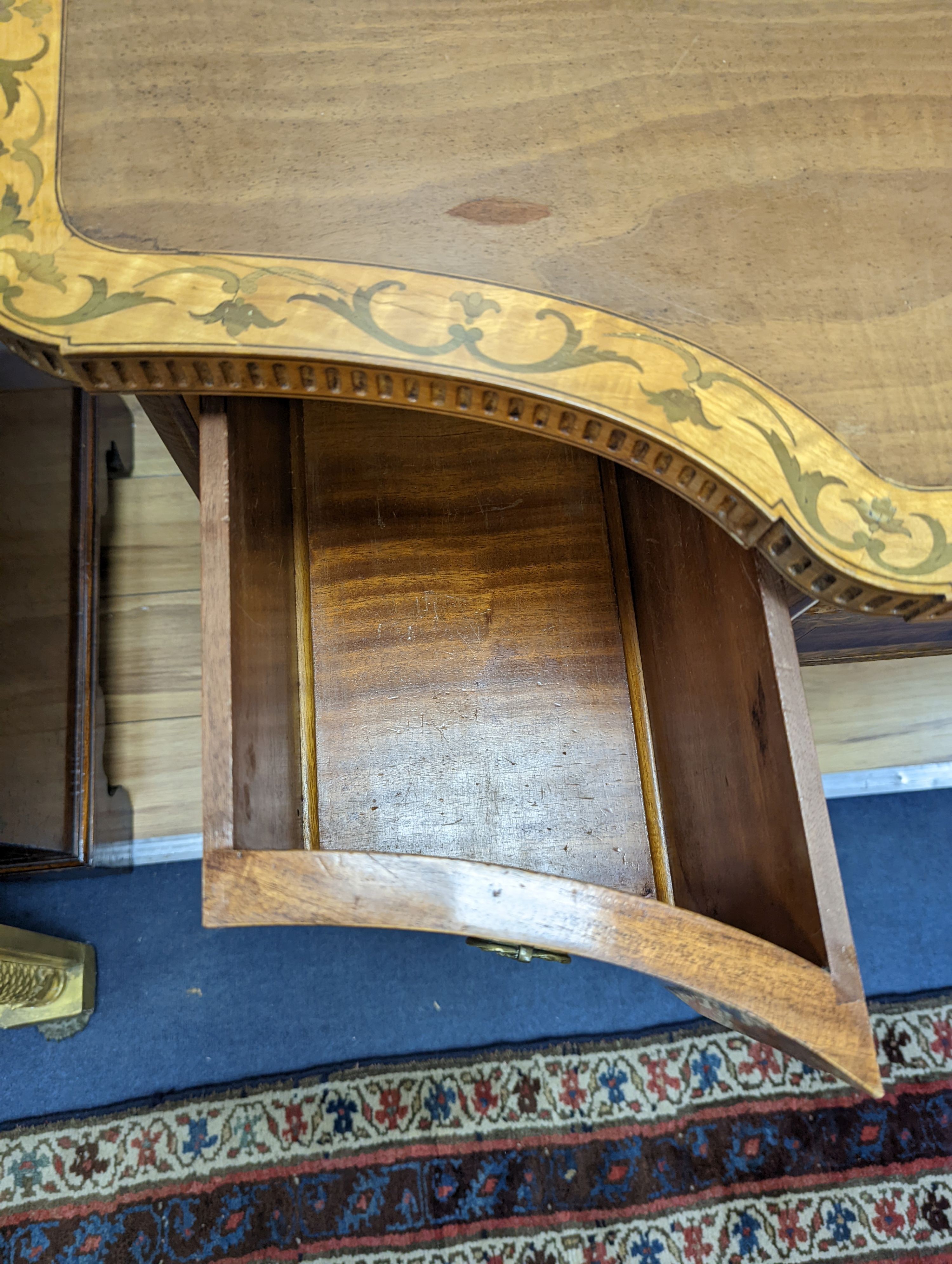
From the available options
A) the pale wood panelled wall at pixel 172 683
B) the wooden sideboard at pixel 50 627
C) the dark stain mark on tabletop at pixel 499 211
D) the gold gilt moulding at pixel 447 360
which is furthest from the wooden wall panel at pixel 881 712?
the wooden sideboard at pixel 50 627

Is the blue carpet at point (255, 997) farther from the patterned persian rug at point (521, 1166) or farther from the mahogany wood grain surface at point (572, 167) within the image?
the mahogany wood grain surface at point (572, 167)

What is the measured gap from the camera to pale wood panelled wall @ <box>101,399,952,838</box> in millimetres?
967

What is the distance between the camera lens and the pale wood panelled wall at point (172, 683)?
967mm

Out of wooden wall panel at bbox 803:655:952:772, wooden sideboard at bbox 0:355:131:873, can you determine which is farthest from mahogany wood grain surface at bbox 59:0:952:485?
wooden wall panel at bbox 803:655:952:772

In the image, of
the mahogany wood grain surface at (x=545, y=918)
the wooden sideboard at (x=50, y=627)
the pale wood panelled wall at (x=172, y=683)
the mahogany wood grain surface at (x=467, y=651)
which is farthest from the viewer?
the pale wood panelled wall at (x=172, y=683)

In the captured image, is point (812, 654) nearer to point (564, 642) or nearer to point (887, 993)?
point (564, 642)

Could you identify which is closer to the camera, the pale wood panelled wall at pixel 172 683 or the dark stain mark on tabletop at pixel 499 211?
the dark stain mark on tabletop at pixel 499 211

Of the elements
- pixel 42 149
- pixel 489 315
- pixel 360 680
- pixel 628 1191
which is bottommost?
pixel 628 1191

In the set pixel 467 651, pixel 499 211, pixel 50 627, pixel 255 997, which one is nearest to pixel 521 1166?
pixel 255 997

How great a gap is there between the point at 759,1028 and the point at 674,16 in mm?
636

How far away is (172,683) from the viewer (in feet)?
3.24

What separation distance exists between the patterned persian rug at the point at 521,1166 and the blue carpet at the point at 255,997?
0.03 meters

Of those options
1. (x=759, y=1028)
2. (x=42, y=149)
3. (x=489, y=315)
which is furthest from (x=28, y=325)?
(x=759, y=1028)

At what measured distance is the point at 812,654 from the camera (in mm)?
838
